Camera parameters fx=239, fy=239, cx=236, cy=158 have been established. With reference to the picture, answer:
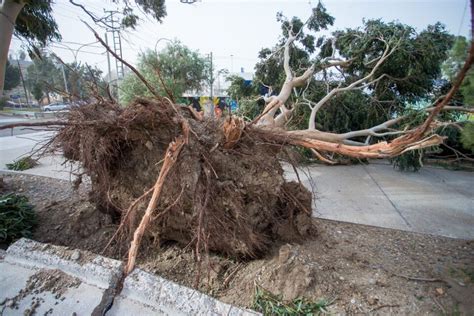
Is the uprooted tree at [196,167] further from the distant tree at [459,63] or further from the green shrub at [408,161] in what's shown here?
the green shrub at [408,161]

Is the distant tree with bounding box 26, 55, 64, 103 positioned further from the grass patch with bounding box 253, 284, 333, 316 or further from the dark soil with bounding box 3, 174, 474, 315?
the grass patch with bounding box 253, 284, 333, 316

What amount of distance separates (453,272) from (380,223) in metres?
1.13

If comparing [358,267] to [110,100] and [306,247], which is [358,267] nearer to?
[306,247]

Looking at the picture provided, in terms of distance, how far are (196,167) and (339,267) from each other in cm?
153

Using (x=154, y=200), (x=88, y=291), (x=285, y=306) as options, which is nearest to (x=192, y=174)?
(x=154, y=200)

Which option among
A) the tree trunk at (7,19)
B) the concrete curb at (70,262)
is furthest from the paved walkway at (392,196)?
the tree trunk at (7,19)

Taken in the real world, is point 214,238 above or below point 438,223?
above

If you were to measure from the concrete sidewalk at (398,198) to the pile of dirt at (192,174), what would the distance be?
1.77 ft

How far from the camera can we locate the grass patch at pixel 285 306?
1640 millimetres

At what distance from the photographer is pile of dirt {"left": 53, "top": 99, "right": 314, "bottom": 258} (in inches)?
71.4

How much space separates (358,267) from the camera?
2125 mm

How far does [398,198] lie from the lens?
418cm

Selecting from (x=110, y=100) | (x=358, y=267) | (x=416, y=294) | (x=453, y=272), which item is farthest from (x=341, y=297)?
(x=110, y=100)

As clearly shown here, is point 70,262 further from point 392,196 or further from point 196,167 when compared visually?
point 392,196
